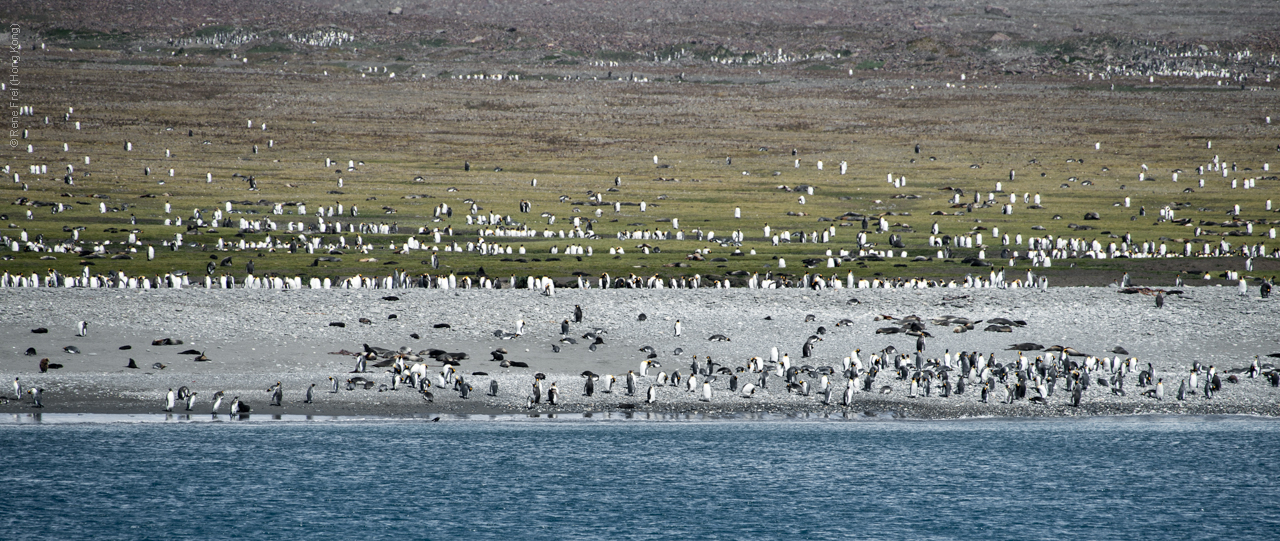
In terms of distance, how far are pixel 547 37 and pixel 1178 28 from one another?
64.8m

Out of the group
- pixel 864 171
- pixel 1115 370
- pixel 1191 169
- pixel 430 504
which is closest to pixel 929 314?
pixel 1115 370

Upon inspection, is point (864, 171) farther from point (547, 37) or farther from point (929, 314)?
point (547, 37)

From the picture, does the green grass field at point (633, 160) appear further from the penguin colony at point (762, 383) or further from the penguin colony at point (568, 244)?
the penguin colony at point (762, 383)

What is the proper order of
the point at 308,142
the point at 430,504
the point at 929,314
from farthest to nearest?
the point at 308,142
the point at 929,314
the point at 430,504

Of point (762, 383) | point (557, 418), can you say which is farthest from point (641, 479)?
point (762, 383)

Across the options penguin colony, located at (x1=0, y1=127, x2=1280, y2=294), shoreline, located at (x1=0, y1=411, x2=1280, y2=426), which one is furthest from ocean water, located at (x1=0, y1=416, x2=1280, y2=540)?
penguin colony, located at (x1=0, y1=127, x2=1280, y2=294)

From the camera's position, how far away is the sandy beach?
26641mm

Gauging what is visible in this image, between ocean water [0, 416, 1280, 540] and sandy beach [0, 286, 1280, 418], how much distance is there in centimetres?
63

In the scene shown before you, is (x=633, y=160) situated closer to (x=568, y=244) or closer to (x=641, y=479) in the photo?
(x=568, y=244)

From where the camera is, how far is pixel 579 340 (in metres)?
30.9

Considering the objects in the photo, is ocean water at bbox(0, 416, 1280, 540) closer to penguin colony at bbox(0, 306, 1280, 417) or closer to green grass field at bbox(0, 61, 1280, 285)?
penguin colony at bbox(0, 306, 1280, 417)

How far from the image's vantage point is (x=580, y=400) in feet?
87.6

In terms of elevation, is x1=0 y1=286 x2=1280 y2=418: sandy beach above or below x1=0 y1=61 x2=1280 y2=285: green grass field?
below

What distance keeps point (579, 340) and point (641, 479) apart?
7.28 m
